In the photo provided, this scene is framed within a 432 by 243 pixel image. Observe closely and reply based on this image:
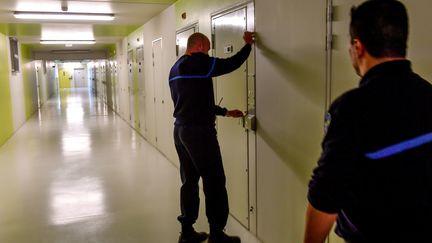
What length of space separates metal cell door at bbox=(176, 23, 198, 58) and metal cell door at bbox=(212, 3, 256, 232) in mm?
833

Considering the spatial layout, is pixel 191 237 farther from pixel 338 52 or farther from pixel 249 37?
pixel 338 52

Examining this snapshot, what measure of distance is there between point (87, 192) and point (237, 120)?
222 centimetres

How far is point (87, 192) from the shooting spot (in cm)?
462

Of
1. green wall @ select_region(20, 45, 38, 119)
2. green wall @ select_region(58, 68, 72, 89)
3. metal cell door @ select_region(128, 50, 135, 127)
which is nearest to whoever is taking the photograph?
metal cell door @ select_region(128, 50, 135, 127)

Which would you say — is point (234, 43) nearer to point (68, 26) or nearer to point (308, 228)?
point (308, 228)

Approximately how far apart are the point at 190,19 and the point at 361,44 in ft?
12.4

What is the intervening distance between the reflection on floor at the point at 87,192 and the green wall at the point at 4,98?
0.30 meters

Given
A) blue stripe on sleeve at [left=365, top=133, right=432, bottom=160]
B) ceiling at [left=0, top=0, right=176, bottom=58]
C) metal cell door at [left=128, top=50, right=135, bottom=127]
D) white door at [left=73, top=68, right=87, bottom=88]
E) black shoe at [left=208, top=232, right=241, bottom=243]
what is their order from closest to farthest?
blue stripe on sleeve at [left=365, top=133, right=432, bottom=160] < black shoe at [left=208, top=232, right=241, bottom=243] < ceiling at [left=0, top=0, right=176, bottom=58] < metal cell door at [left=128, top=50, right=135, bottom=127] < white door at [left=73, top=68, right=87, bottom=88]

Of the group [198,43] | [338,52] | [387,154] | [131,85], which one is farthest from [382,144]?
[131,85]

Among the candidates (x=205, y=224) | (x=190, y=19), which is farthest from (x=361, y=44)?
(x=190, y=19)

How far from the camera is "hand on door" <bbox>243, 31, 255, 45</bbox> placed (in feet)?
9.81

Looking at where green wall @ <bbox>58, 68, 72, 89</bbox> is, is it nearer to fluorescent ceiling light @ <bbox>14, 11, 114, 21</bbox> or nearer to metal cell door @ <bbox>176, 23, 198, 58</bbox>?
fluorescent ceiling light @ <bbox>14, 11, 114, 21</bbox>

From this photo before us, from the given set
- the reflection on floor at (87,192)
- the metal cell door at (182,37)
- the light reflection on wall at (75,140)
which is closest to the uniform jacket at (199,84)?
the reflection on floor at (87,192)


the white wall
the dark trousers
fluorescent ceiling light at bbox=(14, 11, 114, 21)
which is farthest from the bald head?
the white wall
